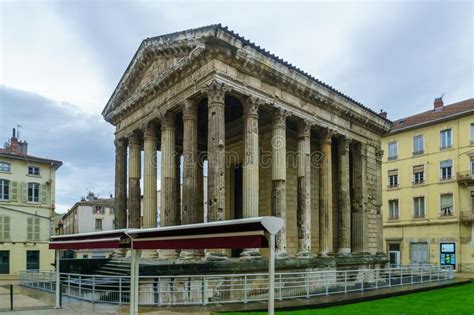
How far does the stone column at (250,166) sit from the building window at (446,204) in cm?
2374

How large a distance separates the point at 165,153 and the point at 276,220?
1205cm

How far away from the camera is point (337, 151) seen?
22750mm

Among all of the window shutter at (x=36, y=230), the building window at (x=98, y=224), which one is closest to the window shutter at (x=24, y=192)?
the window shutter at (x=36, y=230)

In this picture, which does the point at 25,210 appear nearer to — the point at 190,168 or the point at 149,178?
the point at 149,178

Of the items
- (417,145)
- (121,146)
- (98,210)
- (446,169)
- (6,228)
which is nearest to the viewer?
(121,146)

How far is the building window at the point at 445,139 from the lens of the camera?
1314 inches

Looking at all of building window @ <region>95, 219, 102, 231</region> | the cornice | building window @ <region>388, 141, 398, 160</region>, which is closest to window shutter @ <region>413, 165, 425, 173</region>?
building window @ <region>388, 141, 398, 160</region>

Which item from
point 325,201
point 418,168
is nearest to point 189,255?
point 325,201

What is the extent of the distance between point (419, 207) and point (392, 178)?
359cm

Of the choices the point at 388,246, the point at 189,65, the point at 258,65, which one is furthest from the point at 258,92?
the point at 388,246

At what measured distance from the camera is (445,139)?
111ft

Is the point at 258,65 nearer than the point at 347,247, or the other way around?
the point at 258,65

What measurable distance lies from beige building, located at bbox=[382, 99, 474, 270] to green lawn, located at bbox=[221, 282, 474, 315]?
18.2 meters

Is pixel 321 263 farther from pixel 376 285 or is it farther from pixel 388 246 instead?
pixel 388 246
